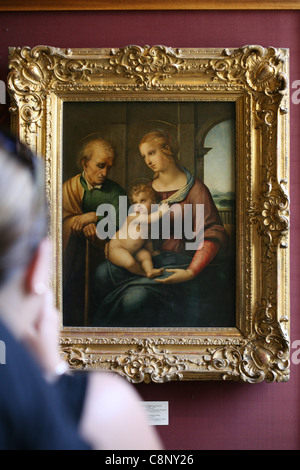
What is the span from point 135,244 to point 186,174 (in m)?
0.46

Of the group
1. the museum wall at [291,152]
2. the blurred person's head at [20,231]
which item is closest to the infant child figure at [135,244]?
the museum wall at [291,152]

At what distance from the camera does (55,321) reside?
0.50m

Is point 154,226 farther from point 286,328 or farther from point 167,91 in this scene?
point 286,328

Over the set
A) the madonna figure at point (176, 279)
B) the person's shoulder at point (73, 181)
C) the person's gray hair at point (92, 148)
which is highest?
the person's gray hair at point (92, 148)

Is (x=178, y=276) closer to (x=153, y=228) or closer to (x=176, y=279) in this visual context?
(x=176, y=279)

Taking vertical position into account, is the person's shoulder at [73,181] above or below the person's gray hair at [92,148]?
below

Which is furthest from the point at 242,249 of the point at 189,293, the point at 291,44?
the point at 291,44

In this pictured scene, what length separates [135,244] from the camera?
2.48m

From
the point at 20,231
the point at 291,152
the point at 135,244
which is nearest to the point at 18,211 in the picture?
the point at 20,231

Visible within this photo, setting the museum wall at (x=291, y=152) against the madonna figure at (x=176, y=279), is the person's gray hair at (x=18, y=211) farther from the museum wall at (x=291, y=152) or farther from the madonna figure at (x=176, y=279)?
the museum wall at (x=291, y=152)

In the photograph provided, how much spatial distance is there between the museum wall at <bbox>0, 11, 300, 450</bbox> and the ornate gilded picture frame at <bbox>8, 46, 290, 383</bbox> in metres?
0.14

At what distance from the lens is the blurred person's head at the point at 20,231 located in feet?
1.54

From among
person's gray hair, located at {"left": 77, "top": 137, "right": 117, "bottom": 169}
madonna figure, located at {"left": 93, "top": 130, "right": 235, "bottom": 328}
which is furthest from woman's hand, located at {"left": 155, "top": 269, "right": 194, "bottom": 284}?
person's gray hair, located at {"left": 77, "top": 137, "right": 117, "bottom": 169}

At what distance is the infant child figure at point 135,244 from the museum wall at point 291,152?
686 mm
